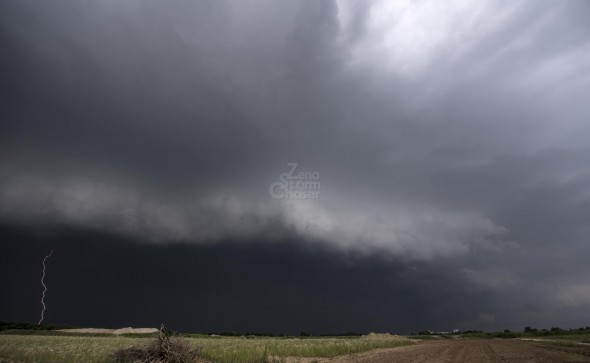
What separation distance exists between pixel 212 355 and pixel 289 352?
7.41 m

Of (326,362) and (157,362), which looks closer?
(157,362)

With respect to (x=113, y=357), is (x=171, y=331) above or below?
above

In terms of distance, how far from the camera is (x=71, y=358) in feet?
65.6

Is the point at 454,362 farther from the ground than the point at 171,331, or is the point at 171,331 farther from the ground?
the point at 171,331

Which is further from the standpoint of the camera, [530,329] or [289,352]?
[530,329]

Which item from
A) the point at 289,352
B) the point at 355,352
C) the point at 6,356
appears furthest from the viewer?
the point at 355,352

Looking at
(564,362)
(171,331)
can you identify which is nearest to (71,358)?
(171,331)

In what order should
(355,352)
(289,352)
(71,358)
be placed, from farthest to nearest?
(355,352), (289,352), (71,358)

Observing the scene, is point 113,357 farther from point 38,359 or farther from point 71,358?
point 38,359

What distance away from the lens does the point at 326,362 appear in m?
25.4

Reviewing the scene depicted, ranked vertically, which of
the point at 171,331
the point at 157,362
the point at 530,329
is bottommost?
the point at 530,329

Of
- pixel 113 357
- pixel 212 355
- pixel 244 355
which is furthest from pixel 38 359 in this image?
pixel 244 355

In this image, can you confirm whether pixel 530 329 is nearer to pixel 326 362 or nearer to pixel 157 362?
pixel 326 362

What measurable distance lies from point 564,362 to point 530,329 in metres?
142
